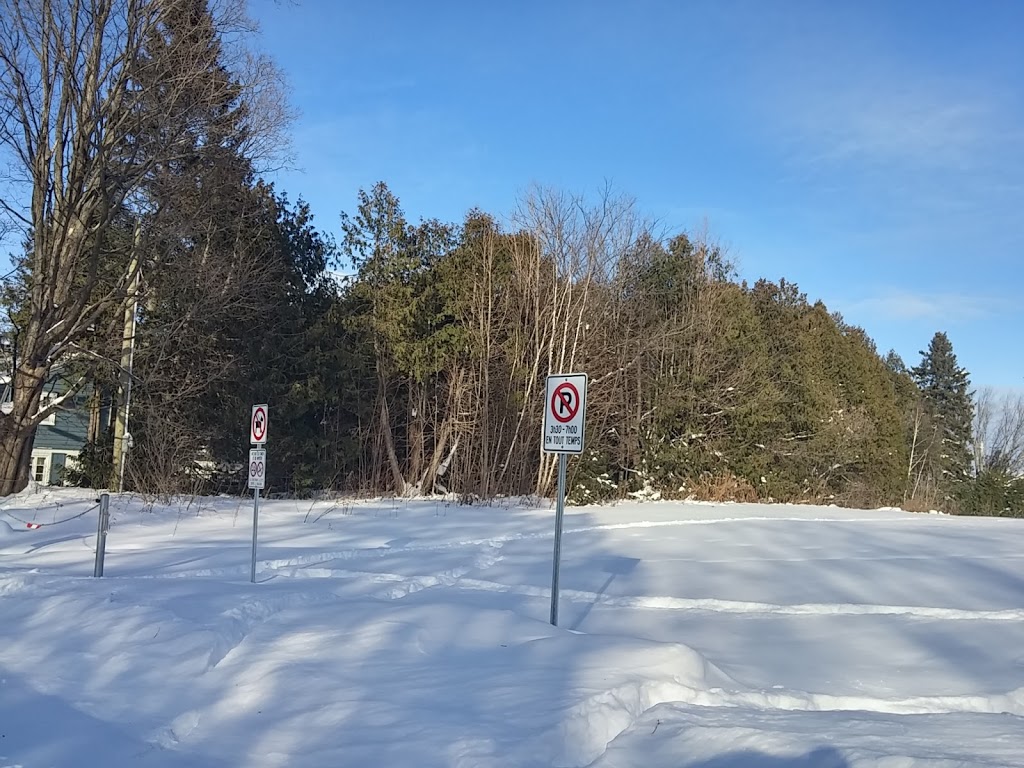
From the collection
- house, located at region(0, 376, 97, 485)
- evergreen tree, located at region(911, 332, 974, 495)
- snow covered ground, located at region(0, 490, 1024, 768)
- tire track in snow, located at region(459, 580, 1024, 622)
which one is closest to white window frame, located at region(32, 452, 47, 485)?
house, located at region(0, 376, 97, 485)

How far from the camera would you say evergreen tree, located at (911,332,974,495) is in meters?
68.9

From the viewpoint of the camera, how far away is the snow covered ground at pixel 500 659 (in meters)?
4.95

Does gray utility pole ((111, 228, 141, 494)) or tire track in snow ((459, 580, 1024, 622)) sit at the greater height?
gray utility pole ((111, 228, 141, 494))

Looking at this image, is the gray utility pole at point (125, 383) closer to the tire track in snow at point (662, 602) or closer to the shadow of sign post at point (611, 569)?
the tire track in snow at point (662, 602)

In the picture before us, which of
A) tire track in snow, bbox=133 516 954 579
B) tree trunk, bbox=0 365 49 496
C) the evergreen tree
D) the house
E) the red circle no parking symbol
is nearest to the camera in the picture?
the red circle no parking symbol

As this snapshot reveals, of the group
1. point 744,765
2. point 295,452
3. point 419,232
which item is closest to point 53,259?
point 295,452

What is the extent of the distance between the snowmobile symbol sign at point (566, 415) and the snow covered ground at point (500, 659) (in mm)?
1732

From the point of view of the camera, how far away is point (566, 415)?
826cm

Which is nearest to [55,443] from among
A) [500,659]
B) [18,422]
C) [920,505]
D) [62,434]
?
[62,434]

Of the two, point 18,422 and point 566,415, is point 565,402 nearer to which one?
point 566,415

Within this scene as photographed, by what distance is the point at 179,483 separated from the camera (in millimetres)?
24750

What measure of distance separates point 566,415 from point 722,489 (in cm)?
2399

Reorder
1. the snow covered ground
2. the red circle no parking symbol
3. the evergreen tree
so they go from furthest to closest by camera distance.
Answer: the evergreen tree
the red circle no parking symbol
the snow covered ground

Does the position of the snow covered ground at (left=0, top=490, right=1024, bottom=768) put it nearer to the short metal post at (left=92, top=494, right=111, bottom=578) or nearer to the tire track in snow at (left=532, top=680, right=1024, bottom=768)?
the tire track in snow at (left=532, top=680, right=1024, bottom=768)
